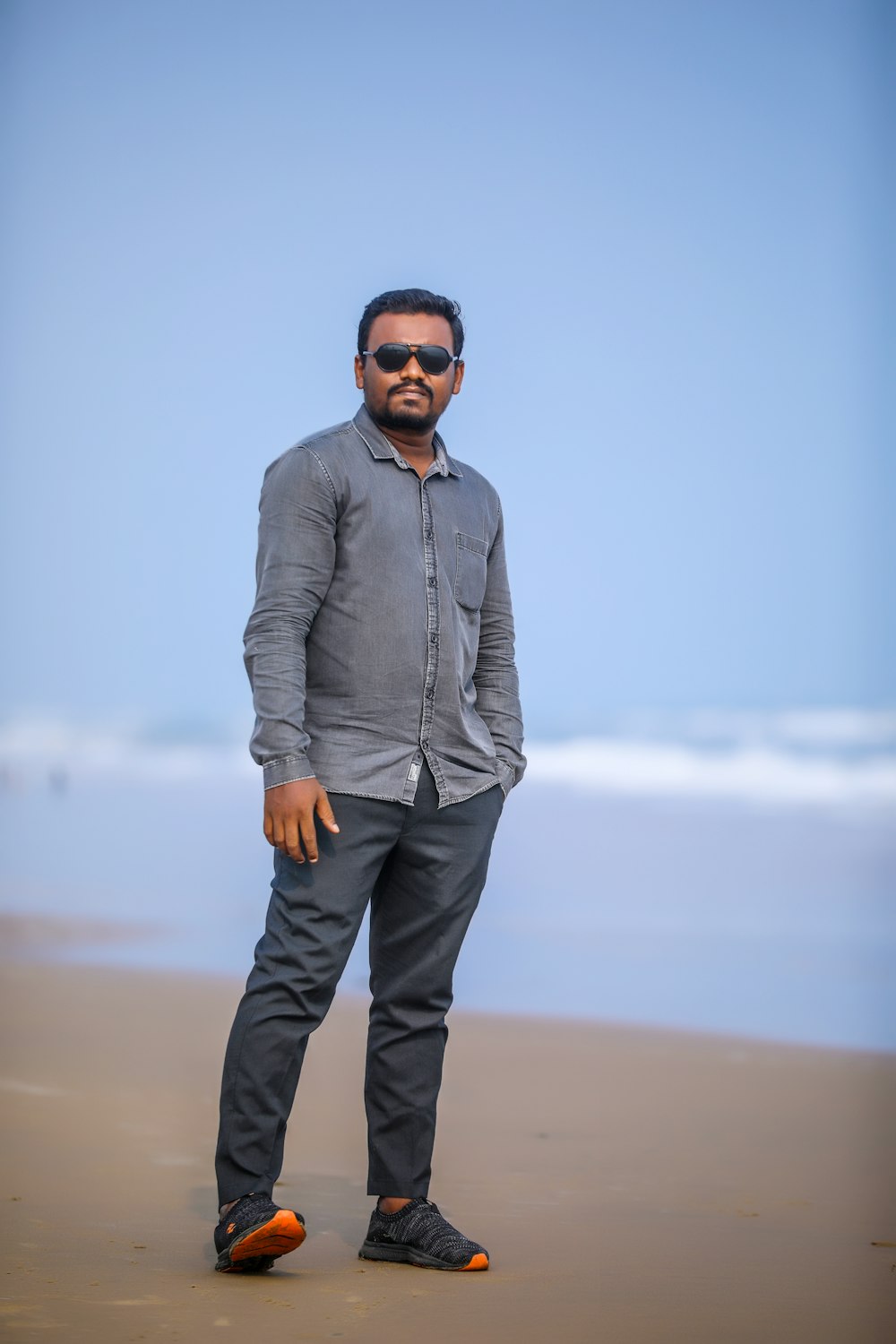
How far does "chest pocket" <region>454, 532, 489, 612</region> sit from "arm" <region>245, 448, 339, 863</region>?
0.24 metres

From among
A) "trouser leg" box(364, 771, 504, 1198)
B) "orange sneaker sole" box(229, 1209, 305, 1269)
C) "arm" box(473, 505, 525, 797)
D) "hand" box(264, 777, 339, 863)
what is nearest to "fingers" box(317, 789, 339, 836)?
"hand" box(264, 777, 339, 863)

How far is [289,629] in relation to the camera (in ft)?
7.64

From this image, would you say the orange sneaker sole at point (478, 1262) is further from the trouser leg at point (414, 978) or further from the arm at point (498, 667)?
the arm at point (498, 667)

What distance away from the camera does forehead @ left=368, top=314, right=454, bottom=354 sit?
2508mm

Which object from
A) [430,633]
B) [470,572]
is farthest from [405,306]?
[430,633]

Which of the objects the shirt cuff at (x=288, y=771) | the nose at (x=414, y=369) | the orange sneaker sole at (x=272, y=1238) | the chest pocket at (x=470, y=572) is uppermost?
the nose at (x=414, y=369)

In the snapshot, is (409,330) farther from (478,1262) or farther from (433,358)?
(478,1262)

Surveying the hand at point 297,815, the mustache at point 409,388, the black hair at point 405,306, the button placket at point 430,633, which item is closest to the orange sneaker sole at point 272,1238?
the hand at point 297,815

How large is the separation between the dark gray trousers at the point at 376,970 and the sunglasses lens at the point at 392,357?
69 centimetres

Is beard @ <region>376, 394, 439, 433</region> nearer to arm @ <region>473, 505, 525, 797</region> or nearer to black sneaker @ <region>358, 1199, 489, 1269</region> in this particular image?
arm @ <region>473, 505, 525, 797</region>

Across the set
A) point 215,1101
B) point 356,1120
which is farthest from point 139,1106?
point 356,1120

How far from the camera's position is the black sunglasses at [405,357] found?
248cm

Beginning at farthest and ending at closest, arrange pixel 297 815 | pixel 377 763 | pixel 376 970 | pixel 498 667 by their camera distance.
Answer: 1. pixel 498 667
2. pixel 376 970
3. pixel 377 763
4. pixel 297 815

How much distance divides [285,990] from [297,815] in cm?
27
